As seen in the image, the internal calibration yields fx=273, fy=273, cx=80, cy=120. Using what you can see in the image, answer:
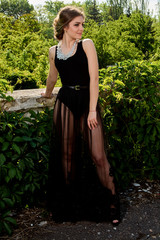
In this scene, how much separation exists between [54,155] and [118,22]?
863 centimetres

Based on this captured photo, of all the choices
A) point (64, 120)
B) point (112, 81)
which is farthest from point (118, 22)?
point (64, 120)

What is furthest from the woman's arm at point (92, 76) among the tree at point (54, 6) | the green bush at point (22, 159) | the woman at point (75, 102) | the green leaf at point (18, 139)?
the tree at point (54, 6)

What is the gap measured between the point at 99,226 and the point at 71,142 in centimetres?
82

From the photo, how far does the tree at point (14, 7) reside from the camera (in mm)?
59344

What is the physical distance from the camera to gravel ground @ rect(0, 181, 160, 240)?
242 cm

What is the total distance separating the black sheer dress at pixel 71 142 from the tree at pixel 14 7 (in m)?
62.1

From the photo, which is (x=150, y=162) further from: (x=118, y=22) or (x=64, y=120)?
(x=118, y=22)

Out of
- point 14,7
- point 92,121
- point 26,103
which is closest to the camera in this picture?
point 92,121

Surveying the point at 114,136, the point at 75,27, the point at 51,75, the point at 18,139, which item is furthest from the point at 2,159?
the point at 75,27

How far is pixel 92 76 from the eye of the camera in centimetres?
237

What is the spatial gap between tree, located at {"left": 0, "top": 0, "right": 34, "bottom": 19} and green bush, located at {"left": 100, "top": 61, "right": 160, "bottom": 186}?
6171 cm

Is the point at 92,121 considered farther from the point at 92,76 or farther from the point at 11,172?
the point at 11,172

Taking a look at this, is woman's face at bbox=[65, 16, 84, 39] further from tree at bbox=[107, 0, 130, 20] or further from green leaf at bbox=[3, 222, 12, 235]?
tree at bbox=[107, 0, 130, 20]

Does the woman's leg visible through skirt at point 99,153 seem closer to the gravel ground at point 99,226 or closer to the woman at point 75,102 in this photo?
the woman at point 75,102
